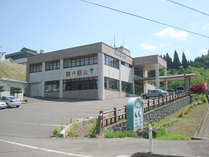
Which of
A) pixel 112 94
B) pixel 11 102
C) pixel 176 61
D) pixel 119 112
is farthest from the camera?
pixel 176 61

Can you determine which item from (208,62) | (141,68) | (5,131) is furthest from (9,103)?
(208,62)

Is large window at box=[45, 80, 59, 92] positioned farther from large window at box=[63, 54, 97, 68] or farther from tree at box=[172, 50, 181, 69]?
tree at box=[172, 50, 181, 69]

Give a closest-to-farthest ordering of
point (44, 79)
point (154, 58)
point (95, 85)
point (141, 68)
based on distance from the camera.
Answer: point (95, 85) < point (44, 79) < point (154, 58) < point (141, 68)

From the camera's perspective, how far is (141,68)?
5100cm

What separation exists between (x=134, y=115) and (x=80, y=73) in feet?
86.8

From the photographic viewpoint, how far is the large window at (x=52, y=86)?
3997cm

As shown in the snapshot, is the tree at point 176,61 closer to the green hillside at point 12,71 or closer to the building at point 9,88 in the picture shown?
the green hillside at point 12,71

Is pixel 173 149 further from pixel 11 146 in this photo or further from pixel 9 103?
pixel 9 103

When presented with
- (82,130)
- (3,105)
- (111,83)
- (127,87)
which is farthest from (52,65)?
(82,130)

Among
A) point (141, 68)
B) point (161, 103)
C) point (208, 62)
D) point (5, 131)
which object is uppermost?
point (208, 62)

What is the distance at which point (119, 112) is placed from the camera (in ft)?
47.8

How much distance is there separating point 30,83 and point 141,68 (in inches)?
1086

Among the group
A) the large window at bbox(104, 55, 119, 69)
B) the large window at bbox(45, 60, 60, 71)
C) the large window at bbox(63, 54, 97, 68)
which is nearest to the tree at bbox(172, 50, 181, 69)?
the large window at bbox(104, 55, 119, 69)

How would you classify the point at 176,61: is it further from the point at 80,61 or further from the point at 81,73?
the point at 81,73
